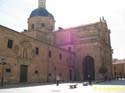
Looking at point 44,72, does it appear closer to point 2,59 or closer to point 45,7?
point 2,59

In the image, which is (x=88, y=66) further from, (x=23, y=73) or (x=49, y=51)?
(x=23, y=73)

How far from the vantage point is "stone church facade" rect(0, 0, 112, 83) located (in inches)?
850

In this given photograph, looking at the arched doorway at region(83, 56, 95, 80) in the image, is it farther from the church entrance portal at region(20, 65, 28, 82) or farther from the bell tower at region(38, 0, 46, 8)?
the bell tower at region(38, 0, 46, 8)

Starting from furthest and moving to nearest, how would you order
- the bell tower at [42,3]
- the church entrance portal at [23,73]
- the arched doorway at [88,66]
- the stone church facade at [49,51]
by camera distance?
the bell tower at [42,3] → the arched doorway at [88,66] → the church entrance portal at [23,73] → the stone church facade at [49,51]

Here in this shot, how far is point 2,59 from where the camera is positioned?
19.1 meters

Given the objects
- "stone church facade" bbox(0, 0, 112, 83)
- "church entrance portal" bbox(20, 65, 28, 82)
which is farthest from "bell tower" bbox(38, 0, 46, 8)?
"church entrance portal" bbox(20, 65, 28, 82)

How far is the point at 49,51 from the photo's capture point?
96.2 feet

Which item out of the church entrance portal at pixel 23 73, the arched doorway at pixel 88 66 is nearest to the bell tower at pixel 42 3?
the arched doorway at pixel 88 66

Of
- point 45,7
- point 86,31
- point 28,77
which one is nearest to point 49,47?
point 28,77

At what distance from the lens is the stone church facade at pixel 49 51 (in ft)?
70.8

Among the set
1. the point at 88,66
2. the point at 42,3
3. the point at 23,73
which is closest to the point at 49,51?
the point at 23,73

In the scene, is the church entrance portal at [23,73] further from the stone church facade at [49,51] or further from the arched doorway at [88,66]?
the arched doorway at [88,66]

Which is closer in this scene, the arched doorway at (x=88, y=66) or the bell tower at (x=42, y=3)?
the arched doorway at (x=88, y=66)

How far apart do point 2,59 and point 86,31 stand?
2489 cm
